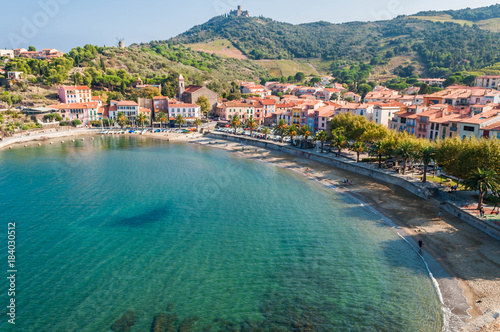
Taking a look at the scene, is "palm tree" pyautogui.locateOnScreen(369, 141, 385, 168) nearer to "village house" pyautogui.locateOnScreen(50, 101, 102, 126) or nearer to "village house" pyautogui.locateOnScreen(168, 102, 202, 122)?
"village house" pyautogui.locateOnScreen(168, 102, 202, 122)

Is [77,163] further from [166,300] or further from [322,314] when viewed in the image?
[322,314]

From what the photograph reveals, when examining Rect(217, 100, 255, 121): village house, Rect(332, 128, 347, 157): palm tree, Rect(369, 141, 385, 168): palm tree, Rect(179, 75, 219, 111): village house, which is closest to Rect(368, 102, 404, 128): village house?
Rect(332, 128, 347, 157): palm tree

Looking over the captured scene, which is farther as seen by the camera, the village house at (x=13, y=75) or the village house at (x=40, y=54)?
the village house at (x=40, y=54)

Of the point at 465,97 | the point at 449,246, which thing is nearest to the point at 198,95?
the point at 465,97

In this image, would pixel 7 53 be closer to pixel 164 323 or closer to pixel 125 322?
pixel 125 322

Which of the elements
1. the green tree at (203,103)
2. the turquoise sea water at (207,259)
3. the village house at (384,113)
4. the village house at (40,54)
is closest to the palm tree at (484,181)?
the turquoise sea water at (207,259)

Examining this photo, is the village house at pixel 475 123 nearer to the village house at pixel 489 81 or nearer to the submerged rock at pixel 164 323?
the submerged rock at pixel 164 323
